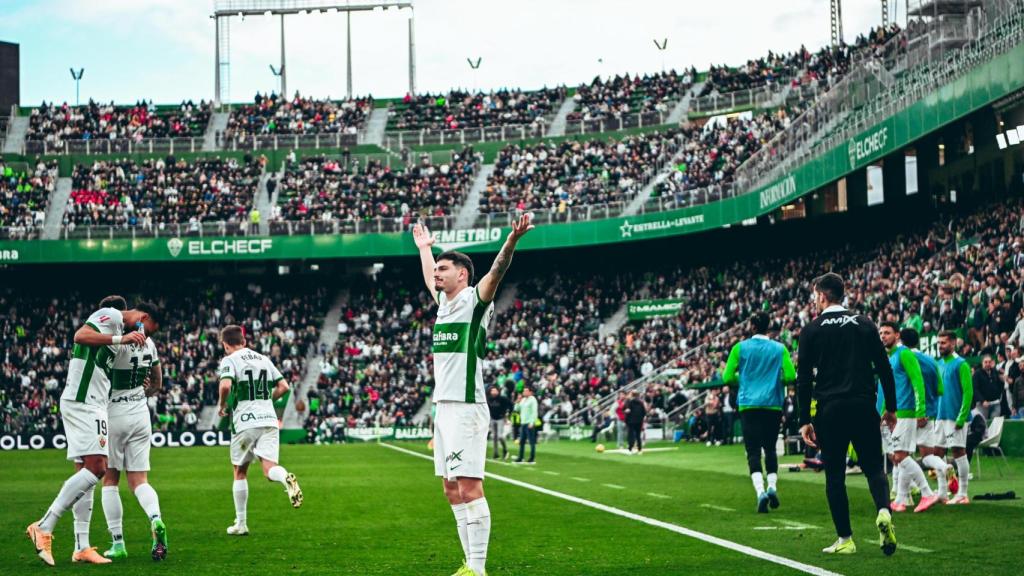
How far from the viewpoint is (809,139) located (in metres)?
42.4

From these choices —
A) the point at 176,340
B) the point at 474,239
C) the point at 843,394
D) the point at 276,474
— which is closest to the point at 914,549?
the point at 843,394

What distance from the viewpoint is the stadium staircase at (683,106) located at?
59969 millimetres

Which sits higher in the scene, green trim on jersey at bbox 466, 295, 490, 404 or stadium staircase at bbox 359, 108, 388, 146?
stadium staircase at bbox 359, 108, 388, 146

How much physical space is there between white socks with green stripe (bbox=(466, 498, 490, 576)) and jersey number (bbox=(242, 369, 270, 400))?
18.5 ft

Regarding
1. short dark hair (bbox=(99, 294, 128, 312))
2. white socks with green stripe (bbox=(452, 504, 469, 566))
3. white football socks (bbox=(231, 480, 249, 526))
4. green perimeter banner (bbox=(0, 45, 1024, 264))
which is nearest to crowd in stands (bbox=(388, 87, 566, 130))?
green perimeter banner (bbox=(0, 45, 1024, 264))

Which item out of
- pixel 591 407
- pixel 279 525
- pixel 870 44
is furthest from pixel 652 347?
pixel 279 525

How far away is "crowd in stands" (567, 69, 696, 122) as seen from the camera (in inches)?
2437

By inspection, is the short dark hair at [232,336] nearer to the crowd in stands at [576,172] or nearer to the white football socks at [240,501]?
the white football socks at [240,501]

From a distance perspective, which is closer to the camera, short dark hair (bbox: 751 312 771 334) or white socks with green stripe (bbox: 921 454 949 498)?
short dark hair (bbox: 751 312 771 334)

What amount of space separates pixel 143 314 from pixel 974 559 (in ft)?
24.7

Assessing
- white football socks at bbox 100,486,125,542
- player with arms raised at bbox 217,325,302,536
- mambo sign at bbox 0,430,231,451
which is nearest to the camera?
white football socks at bbox 100,486,125,542

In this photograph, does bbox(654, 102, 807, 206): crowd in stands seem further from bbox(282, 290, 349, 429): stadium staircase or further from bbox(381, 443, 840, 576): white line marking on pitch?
bbox(381, 443, 840, 576): white line marking on pitch

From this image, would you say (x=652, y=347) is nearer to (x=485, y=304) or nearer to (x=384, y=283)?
(x=384, y=283)

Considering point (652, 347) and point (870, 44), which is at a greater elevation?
point (870, 44)
